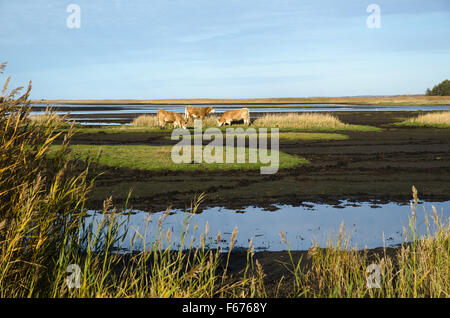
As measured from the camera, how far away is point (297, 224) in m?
9.73

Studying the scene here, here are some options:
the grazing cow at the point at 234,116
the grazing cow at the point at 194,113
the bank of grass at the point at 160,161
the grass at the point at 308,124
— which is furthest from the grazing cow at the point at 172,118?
the bank of grass at the point at 160,161

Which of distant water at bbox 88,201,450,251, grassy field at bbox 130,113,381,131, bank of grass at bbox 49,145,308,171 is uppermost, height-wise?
grassy field at bbox 130,113,381,131

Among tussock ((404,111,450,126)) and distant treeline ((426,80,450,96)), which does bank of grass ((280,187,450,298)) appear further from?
distant treeline ((426,80,450,96))

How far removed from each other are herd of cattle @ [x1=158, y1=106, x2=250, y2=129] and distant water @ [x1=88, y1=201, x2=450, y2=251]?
84.1 ft

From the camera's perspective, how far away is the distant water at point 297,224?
838 cm

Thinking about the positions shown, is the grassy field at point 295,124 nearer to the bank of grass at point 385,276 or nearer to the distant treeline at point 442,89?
the bank of grass at point 385,276

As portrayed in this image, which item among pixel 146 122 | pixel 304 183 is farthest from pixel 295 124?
pixel 304 183

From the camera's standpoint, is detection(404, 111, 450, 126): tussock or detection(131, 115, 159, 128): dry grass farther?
detection(404, 111, 450, 126): tussock

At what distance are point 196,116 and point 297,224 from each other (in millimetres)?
33456

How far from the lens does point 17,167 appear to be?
4.58 meters

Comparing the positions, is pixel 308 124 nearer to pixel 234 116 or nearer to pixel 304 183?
pixel 234 116

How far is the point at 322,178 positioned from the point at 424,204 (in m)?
4.58

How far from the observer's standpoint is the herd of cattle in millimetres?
36500

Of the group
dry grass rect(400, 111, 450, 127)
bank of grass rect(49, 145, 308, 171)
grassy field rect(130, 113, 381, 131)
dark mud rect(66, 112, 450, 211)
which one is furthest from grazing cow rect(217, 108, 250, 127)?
bank of grass rect(49, 145, 308, 171)
